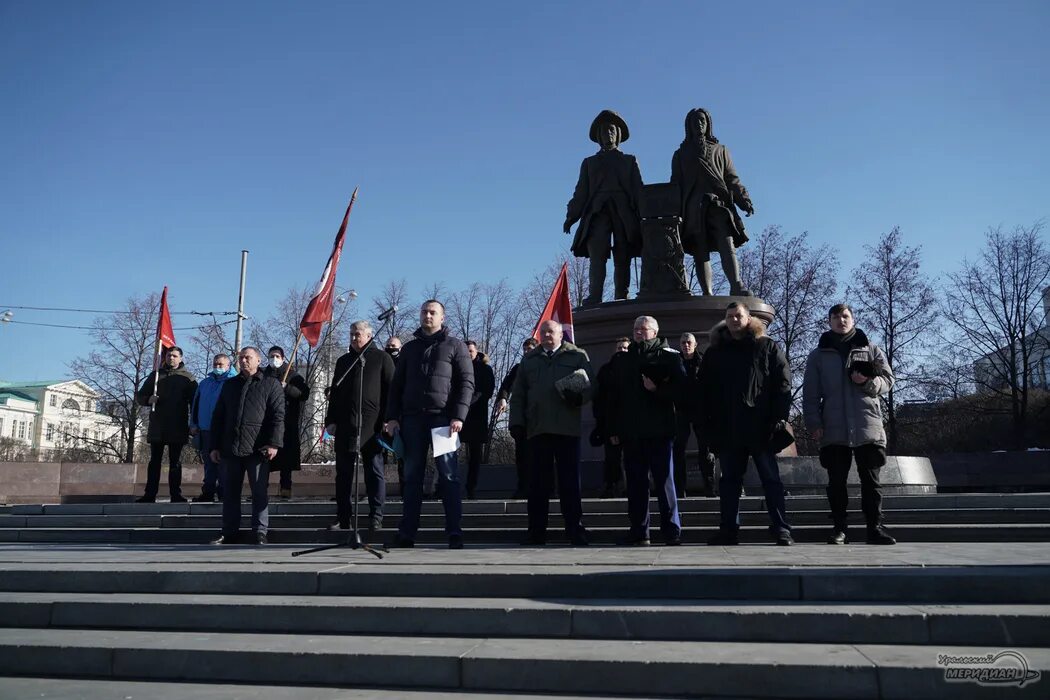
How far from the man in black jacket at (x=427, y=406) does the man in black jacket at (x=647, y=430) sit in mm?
1391

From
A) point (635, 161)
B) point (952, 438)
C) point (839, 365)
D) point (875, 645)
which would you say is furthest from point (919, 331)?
point (875, 645)

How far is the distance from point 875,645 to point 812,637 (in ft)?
0.93

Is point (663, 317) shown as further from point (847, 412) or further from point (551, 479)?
point (847, 412)

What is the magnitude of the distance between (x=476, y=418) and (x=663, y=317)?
164 inches

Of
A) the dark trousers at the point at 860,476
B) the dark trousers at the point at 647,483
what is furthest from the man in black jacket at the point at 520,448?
the dark trousers at the point at 860,476

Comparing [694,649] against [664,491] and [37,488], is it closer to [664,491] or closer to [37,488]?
[664,491]

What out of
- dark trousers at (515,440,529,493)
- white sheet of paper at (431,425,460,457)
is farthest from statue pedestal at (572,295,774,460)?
white sheet of paper at (431,425,460,457)

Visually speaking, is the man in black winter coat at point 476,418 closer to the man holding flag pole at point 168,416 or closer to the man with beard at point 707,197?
the man holding flag pole at point 168,416

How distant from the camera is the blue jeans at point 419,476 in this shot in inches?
286

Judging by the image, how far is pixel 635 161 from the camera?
47.3 feet

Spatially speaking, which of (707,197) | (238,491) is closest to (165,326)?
(238,491)

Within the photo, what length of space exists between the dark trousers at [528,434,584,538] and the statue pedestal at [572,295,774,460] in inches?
202

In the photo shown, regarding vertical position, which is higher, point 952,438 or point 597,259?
point 597,259

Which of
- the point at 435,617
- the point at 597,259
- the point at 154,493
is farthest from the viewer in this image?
the point at 597,259
